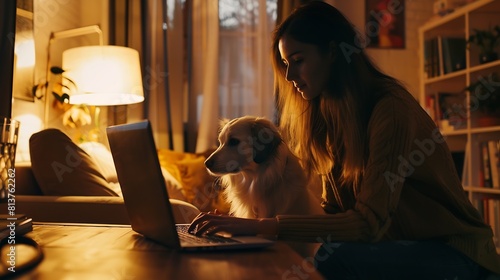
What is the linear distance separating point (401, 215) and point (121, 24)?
3153 millimetres

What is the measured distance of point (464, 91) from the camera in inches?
145

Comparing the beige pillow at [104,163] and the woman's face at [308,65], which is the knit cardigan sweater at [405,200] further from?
the beige pillow at [104,163]

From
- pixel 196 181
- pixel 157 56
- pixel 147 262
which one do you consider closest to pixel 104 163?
pixel 196 181

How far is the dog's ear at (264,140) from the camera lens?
1.98 meters

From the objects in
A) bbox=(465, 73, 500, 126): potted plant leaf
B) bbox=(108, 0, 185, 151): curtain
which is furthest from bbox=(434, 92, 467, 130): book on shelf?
bbox=(108, 0, 185, 151): curtain

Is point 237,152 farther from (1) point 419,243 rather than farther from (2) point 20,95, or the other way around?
(2) point 20,95

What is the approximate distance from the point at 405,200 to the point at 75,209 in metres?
1.23

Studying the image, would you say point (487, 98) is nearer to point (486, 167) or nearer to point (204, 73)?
point (486, 167)

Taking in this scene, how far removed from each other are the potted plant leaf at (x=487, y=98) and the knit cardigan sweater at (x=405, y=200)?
7.59 ft

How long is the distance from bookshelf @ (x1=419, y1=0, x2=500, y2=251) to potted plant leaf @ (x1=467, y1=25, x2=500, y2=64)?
7 centimetres

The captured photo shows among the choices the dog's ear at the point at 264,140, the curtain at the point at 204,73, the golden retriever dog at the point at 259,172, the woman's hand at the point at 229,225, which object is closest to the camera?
the woman's hand at the point at 229,225

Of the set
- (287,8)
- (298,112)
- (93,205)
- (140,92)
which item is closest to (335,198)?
(298,112)

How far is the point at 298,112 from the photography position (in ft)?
5.23

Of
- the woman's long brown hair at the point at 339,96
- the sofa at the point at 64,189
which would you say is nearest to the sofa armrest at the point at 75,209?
the sofa at the point at 64,189
